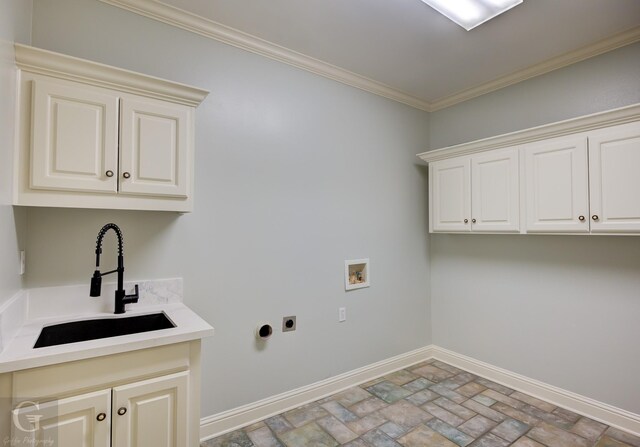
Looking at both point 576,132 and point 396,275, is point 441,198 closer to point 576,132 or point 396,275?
point 396,275

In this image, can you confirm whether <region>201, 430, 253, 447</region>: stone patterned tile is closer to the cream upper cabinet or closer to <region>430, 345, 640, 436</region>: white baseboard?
<region>430, 345, 640, 436</region>: white baseboard

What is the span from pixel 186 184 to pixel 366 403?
84.0 inches

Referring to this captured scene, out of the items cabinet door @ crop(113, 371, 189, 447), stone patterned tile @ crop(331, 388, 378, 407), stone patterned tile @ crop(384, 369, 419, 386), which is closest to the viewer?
cabinet door @ crop(113, 371, 189, 447)

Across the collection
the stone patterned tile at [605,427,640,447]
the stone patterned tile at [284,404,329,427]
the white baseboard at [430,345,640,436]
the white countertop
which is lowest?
the stone patterned tile at [605,427,640,447]

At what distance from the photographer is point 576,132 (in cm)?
231

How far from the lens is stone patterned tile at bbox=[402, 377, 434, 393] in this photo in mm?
2854

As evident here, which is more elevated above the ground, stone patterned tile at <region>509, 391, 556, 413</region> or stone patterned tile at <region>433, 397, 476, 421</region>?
stone patterned tile at <region>433, 397, 476, 421</region>

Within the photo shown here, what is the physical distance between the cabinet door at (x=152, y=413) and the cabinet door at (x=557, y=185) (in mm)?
2619

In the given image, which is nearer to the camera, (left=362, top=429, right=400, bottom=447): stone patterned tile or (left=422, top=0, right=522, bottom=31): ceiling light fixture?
(left=422, top=0, right=522, bottom=31): ceiling light fixture

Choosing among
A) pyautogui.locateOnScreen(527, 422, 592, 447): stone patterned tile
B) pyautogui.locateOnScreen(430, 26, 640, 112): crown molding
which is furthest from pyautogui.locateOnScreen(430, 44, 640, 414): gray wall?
pyautogui.locateOnScreen(527, 422, 592, 447): stone patterned tile

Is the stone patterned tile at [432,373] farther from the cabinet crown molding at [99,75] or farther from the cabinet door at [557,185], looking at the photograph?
the cabinet crown molding at [99,75]

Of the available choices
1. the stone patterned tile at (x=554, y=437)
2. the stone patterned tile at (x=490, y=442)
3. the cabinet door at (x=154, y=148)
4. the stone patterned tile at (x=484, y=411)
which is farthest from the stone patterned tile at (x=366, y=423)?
the cabinet door at (x=154, y=148)

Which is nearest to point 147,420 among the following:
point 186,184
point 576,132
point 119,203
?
point 119,203

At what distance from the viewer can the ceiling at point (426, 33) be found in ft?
6.75
